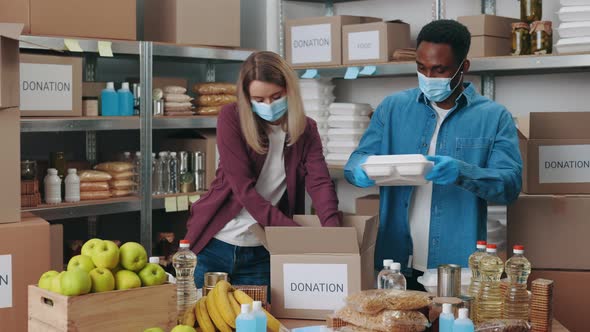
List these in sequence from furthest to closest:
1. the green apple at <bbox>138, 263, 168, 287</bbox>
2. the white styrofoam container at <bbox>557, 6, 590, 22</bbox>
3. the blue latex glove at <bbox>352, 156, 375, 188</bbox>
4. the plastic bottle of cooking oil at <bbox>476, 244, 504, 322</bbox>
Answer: the white styrofoam container at <bbox>557, 6, 590, 22</bbox>, the blue latex glove at <bbox>352, 156, 375, 188</bbox>, the plastic bottle of cooking oil at <bbox>476, 244, 504, 322</bbox>, the green apple at <bbox>138, 263, 168, 287</bbox>

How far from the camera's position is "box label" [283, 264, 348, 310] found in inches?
94.0

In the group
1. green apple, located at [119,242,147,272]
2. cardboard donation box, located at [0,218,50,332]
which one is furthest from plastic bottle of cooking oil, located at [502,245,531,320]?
cardboard donation box, located at [0,218,50,332]

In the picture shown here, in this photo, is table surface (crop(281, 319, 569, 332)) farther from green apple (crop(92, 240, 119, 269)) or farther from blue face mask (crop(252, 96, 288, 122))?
blue face mask (crop(252, 96, 288, 122))

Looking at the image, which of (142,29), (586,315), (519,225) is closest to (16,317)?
(519,225)

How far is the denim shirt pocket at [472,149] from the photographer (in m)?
2.79

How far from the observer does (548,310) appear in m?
2.26

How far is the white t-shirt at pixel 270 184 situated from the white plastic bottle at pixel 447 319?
3.41 ft

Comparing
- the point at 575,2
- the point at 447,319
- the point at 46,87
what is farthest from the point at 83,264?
the point at 575,2

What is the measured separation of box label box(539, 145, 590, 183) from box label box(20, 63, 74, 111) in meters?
2.27

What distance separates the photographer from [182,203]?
4.75m

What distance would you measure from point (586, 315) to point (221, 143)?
165cm

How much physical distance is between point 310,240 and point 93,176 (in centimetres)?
231

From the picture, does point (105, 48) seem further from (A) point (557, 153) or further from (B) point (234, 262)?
(A) point (557, 153)

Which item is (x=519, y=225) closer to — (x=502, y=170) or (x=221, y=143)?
(x=502, y=170)
